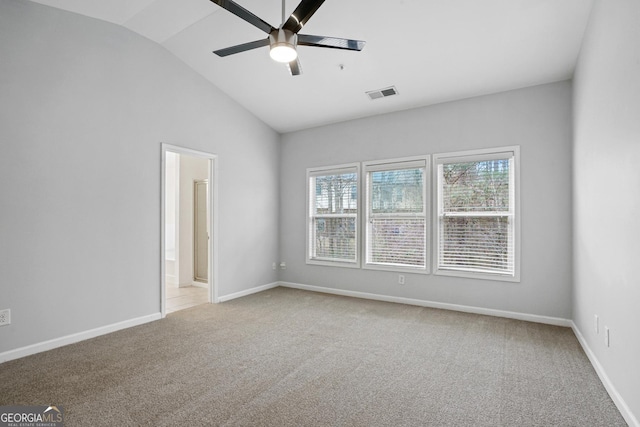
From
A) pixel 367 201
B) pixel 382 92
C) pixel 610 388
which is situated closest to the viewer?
pixel 610 388

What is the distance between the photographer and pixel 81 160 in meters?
3.37

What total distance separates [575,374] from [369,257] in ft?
9.43

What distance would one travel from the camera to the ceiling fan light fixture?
2477 mm

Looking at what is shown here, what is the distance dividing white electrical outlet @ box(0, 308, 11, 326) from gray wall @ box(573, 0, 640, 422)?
462 centimetres

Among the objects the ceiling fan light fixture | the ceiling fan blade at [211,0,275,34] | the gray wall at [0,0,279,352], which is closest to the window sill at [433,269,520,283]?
the ceiling fan light fixture

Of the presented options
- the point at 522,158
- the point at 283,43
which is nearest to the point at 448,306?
the point at 522,158

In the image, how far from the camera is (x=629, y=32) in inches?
77.5

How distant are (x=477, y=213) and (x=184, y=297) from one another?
4.52m

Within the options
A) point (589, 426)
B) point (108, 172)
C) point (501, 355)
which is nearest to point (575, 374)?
point (501, 355)

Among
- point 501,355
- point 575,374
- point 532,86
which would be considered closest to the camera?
point 575,374

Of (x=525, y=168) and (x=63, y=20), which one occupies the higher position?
(x=63, y=20)

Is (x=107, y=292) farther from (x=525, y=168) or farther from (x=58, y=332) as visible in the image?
(x=525, y=168)

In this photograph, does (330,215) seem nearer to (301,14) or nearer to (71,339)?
(301,14)

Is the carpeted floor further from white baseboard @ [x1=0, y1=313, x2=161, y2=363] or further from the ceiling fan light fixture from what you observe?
the ceiling fan light fixture
